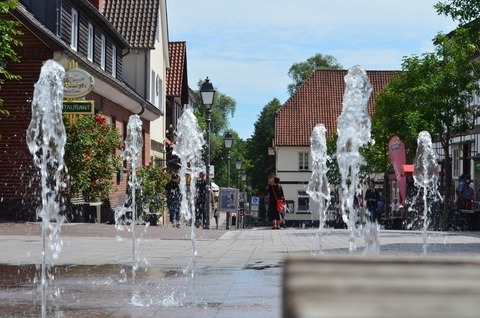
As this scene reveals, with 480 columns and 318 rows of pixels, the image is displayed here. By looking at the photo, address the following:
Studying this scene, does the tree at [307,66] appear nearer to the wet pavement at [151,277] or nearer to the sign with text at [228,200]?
the sign with text at [228,200]

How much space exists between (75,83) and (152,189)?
8343 mm

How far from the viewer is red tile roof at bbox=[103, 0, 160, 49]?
140ft

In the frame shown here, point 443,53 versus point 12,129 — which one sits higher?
point 443,53

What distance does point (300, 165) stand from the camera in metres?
85.1

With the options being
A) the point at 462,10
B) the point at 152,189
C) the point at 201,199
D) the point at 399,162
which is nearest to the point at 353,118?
the point at 462,10

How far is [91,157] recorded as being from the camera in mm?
26016

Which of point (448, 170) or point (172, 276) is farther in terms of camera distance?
point (448, 170)

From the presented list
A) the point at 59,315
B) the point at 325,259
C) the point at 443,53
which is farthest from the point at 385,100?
the point at 325,259

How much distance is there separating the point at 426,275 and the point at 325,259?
0.50ft

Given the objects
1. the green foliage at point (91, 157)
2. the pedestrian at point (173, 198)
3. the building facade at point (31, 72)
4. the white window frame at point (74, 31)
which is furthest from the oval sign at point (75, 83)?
the pedestrian at point (173, 198)

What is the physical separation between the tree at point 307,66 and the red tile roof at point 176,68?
165 ft

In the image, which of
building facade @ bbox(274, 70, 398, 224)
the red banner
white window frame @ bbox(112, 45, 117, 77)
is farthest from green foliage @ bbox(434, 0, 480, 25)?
building facade @ bbox(274, 70, 398, 224)

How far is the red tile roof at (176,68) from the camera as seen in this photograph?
2207 inches

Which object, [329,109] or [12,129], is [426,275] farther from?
[329,109]
